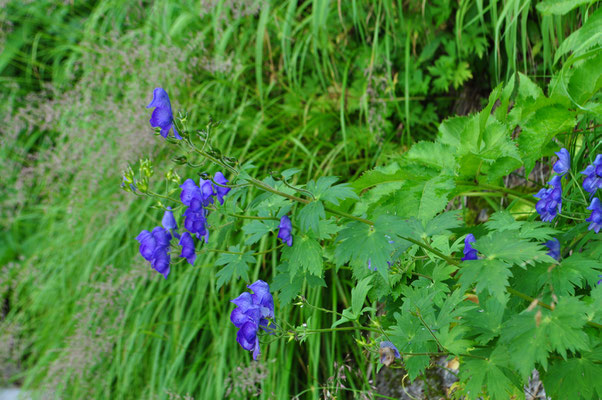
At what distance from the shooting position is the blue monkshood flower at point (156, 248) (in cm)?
120

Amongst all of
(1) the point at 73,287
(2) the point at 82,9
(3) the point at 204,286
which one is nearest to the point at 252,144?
(3) the point at 204,286

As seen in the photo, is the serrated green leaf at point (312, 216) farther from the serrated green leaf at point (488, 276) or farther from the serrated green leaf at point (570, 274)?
the serrated green leaf at point (570, 274)

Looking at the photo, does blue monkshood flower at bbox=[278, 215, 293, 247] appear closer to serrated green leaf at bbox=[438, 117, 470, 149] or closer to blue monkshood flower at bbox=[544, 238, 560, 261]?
blue monkshood flower at bbox=[544, 238, 560, 261]

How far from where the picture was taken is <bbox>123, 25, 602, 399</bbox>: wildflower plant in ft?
3.23

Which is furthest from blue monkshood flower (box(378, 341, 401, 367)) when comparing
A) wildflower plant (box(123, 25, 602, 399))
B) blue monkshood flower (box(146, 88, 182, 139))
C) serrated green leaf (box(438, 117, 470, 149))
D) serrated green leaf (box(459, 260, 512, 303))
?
serrated green leaf (box(438, 117, 470, 149))

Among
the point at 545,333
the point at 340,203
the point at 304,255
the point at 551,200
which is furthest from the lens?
the point at 340,203

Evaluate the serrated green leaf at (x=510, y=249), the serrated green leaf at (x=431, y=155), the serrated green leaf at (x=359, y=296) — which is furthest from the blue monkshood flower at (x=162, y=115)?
the serrated green leaf at (x=431, y=155)

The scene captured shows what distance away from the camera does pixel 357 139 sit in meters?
2.52

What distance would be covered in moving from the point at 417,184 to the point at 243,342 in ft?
2.20

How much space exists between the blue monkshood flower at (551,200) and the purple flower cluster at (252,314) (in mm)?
643

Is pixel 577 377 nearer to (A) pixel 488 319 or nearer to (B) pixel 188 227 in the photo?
(A) pixel 488 319

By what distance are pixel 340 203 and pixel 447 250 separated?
0.28 m

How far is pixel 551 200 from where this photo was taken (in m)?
1.23

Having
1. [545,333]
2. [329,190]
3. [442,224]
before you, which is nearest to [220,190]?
[329,190]
